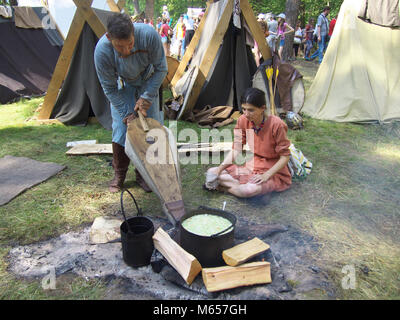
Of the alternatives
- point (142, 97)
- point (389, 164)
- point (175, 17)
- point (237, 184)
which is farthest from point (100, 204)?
point (175, 17)

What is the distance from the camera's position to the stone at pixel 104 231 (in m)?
2.56

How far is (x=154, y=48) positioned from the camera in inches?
117

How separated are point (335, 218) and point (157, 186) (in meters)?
1.78

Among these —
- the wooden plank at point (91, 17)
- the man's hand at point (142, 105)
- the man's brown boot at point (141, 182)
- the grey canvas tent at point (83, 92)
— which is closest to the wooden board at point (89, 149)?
the grey canvas tent at point (83, 92)

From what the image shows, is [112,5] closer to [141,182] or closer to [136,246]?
[141,182]

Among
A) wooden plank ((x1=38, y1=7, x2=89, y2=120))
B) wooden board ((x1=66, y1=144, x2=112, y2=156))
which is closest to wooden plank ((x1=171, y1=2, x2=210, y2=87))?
wooden plank ((x1=38, y1=7, x2=89, y2=120))

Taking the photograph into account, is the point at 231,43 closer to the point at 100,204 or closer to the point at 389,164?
the point at 389,164

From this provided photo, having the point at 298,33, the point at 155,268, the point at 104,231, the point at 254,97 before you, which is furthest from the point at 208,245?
the point at 298,33

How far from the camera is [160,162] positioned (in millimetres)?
2914

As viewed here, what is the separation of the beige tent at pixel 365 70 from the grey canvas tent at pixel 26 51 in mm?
7426

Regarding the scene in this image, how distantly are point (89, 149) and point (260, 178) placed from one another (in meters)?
2.71

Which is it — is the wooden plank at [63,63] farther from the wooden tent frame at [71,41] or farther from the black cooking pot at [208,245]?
the black cooking pot at [208,245]

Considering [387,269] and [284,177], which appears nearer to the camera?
[387,269]

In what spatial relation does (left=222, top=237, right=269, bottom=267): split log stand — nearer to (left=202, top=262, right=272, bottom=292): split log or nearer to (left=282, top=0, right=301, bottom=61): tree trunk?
(left=202, top=262, right=272, bottom=292): split log
